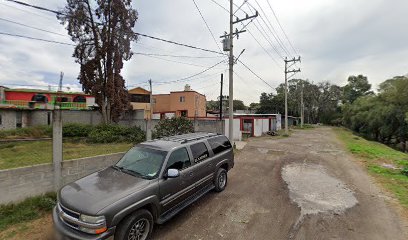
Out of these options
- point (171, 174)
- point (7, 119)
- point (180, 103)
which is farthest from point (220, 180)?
point (180, 103)

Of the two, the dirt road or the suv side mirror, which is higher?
the suv side mirror

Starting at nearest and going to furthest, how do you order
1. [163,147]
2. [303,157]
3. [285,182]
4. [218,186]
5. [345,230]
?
[345,230], [163,147], [218,186], [285,182], [303,157]

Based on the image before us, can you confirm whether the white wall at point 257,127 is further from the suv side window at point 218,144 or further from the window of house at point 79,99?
the window of house at point 79,99

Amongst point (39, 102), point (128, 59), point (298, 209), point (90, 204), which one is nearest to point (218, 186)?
point (298, 209)

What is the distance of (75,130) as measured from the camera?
17953 mm

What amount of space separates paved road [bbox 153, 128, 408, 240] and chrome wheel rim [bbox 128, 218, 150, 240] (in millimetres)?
363

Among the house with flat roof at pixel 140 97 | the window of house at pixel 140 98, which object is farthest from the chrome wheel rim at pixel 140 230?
the window of house at pixel 140 98

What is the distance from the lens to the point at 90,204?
3244mm

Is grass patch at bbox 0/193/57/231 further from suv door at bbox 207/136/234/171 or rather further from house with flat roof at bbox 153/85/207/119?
house with flat roof at bbox 153/85/207/119

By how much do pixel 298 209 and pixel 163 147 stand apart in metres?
3.61

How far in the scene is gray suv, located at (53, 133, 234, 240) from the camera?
318cm

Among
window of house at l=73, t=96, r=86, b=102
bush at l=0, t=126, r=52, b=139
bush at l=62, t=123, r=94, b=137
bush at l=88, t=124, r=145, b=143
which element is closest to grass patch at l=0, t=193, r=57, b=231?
bush at l=88, t=124, r=145, b=143

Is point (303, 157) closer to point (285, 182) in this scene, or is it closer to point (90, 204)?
point (285, 182)

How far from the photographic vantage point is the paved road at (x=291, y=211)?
13.6 feet
